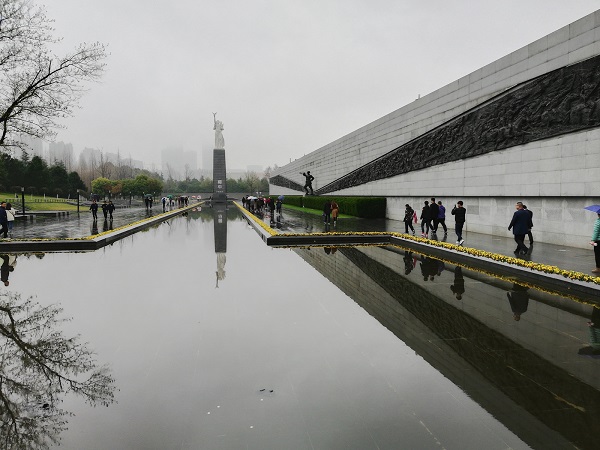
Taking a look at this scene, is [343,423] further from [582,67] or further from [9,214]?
[9,214]

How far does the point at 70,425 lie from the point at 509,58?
1628cm

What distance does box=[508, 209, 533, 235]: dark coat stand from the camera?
980cm

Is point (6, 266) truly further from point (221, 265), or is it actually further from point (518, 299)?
point (518, 299)

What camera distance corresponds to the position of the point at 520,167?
13.8 meters

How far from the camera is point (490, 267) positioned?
9.42 m

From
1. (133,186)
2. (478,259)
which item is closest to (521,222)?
(478,259)

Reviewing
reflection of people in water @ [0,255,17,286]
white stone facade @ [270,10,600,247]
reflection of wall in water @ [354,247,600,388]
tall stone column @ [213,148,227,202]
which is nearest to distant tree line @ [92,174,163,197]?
tall stone column @ [213,148,227,202]

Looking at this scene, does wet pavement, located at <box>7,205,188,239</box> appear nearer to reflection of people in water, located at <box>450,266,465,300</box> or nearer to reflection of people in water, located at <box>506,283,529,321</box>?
reflection of people in water, located at <box>450,266,465,300</box>

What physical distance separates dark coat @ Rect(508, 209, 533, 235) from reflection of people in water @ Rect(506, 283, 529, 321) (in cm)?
258

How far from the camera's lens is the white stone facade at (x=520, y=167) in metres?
11.6

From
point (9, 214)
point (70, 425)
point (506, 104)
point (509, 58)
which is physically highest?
point (509, 58)

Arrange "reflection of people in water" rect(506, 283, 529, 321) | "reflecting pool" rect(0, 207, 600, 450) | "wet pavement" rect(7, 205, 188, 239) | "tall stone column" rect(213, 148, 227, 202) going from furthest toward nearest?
"tall stone column" rect(213, 148, 227, 202) → "wet pavement" rect(7, 205, 188, 239) → "reflection of people in water" rect(506, 283, 529, 321) → "reflecting pool" rect(0, 207, 600, 450)

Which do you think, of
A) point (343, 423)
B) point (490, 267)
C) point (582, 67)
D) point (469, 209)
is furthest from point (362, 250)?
point (343, 423)

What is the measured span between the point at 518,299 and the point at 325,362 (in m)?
4.10
